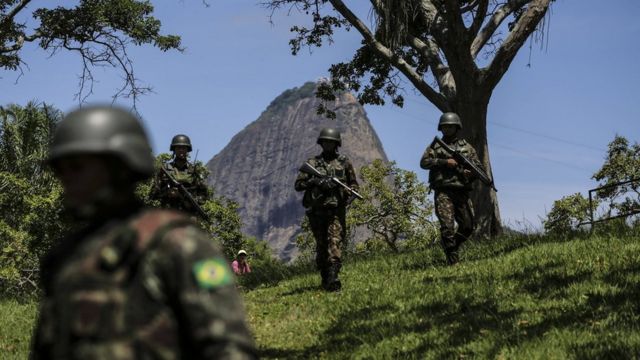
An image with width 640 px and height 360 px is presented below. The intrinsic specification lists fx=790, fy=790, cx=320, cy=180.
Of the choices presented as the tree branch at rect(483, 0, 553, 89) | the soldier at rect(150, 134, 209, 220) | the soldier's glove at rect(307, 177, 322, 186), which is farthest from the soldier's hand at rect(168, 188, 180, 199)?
the tree branch at rect(483, 0, 553, 89)

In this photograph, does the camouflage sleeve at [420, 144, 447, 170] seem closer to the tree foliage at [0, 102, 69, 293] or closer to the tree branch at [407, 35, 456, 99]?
the tree branch at [407, 35, 456, 99]

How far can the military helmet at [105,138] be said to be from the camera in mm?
2066

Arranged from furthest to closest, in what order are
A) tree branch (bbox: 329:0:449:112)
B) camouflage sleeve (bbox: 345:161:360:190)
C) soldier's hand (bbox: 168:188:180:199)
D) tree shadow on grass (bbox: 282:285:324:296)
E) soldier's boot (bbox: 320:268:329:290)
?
tree branch (bbox: 329:0:449:112) < soldier's hand (bbox: 168:188:180:199) < tree shadow on grass (bbox: 282:285:324:296) < soldier's boot (bbox: 320:268:329:290) < camouflage sleeve (bbox: 345:161:360:190)

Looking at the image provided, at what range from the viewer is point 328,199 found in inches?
424

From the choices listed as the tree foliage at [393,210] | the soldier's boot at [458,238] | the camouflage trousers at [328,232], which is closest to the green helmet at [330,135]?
the camouflage trousers at [328,232]

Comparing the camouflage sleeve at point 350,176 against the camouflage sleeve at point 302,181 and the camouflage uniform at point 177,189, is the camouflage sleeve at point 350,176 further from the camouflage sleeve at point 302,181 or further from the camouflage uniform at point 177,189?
the camouflage uniform at point 177,189

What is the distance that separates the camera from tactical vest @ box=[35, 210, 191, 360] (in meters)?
1.99

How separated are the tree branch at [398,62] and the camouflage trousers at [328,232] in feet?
18.8

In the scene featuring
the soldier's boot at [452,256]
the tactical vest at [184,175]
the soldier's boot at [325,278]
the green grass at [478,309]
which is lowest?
the green grass at [478,309]

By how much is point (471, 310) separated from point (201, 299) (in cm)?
700

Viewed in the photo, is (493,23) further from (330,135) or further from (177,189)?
(177,189)

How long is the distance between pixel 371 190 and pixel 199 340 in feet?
198

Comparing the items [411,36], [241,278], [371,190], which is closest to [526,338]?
[241,278]

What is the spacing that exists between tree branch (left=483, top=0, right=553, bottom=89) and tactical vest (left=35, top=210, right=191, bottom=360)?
13800 mm
